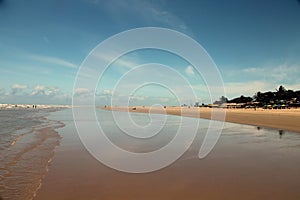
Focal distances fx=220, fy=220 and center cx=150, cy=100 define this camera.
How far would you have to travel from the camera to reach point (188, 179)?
629cm

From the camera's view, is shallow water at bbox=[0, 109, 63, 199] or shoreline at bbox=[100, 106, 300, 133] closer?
shallow water at bbox=[0, 109, 63, 199]

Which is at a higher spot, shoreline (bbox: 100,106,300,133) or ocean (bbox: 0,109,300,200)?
shoreline (bbox: 100,106,300,133)

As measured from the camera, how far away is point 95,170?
7.39m

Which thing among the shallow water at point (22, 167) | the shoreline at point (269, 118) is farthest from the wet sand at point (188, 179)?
the shoreline at point (269, 118)

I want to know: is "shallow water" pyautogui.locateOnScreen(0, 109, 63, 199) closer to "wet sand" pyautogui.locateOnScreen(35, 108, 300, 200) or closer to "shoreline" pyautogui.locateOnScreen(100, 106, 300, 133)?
"wet sand" pyautogui.locateOnScreen(35, 108, 300, 200)

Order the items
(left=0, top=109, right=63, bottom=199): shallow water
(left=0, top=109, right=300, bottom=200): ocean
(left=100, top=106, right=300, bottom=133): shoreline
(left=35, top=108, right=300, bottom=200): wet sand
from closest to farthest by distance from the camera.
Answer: (left=35, top=108, right=300, bottom=200): wet sand → (left=0, top=109, right=300, bottom=200): ocean → (left=0, top=109, right=63, bottom=199): shallow water → (left=100, top=106, right=300, bottom=133): shoreline

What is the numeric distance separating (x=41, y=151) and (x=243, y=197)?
9.21 meters

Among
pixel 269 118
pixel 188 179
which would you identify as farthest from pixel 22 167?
pixel 269 118

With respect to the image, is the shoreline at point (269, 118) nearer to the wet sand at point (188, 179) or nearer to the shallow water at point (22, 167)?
the wet sand at point (188, 179)

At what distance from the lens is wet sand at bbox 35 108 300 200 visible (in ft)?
17.1

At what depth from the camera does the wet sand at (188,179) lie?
17.1 ft

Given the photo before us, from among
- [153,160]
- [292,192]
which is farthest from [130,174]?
[292,192]

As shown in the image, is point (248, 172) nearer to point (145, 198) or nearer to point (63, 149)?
point (145, 198)

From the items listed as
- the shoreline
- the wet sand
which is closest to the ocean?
the wet sand
